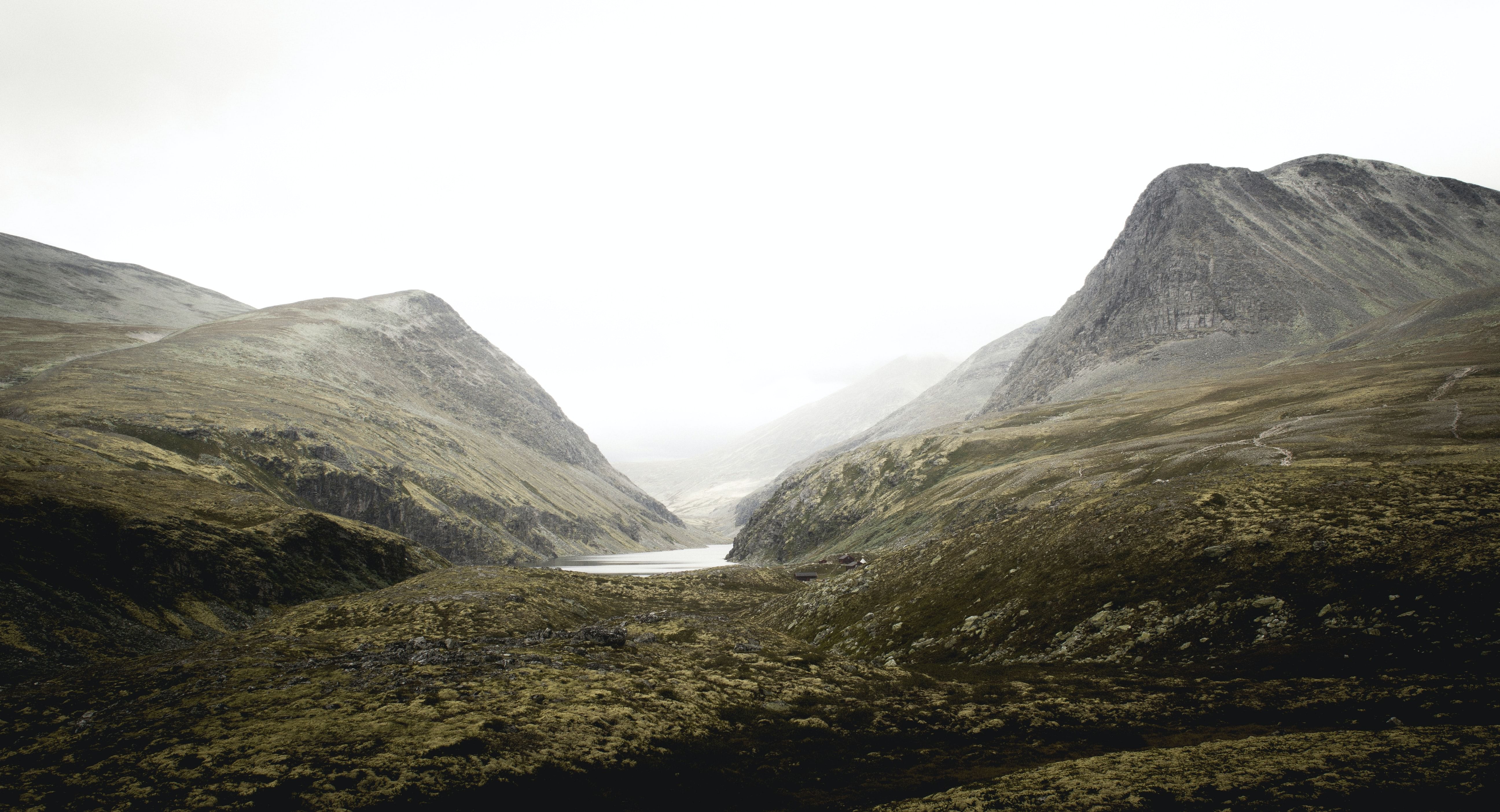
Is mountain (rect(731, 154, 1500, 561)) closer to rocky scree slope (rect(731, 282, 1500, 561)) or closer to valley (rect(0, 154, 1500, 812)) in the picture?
rocky scree slope (rect(731, 282, 1500, 561))

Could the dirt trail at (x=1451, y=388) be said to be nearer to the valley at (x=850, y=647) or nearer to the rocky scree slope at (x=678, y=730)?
the valley at (x=850, y=647)

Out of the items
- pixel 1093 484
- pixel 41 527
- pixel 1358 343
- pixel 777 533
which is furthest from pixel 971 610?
pixel 1358 343

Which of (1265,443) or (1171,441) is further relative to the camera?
(1171,441)

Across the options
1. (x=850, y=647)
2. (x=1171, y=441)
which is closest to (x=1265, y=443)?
(x=1171, y=441)

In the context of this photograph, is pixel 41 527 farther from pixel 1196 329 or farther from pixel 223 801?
pixel 1196 329

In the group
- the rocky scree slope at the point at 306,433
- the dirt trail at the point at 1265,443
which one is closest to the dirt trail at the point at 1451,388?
the dirt trail at the point at 1265,443

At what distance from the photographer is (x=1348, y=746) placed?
43.0 feet

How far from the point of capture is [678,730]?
1995 centimetres

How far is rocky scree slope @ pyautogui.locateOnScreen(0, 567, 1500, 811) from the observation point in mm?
13312

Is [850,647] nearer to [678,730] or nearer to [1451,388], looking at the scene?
[678,730]

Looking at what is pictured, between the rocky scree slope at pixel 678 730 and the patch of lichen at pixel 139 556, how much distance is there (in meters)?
8.86

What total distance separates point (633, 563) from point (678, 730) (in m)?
143

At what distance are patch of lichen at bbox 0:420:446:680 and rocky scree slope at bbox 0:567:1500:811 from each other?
29.1ft

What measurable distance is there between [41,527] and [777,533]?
119 meters
